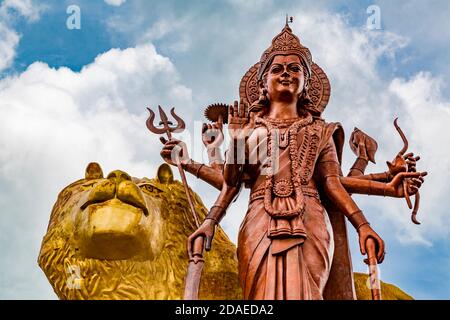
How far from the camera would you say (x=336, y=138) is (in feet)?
20.9

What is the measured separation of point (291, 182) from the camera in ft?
18.7

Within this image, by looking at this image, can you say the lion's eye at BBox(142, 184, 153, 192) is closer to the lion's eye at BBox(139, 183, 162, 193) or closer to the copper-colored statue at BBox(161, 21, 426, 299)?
the lion's eye at BBox(139, 183, 162, 193)

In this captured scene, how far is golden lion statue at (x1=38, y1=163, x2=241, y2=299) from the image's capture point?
5.90 meters

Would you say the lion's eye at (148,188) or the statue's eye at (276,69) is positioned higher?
the statue's eye at (276,69)

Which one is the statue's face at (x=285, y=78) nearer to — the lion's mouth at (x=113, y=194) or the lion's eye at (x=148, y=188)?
the lion's eye at (x=148, y=188)

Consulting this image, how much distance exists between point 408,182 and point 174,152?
1883 millimetres

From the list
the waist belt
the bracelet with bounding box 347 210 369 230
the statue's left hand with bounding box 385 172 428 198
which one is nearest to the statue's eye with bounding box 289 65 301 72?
the waist belt

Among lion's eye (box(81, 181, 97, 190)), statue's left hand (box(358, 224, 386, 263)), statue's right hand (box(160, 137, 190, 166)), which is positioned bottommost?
statue's left hand (box(358, 224, 386, 263))

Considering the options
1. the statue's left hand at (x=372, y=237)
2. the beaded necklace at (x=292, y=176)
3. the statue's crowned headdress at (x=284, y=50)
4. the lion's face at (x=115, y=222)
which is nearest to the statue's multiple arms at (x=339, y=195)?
the statue's left hand at (x=372, y=237)

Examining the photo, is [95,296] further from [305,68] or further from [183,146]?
[305,68]

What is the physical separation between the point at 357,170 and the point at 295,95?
847 mm

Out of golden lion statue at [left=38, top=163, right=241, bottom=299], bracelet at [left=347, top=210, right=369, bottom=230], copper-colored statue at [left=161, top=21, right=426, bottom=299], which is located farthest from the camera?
golden lion statue at [left=38, top=163, right=241, bottom=299]

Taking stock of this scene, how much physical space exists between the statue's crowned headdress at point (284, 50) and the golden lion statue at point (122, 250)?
1.37 meters

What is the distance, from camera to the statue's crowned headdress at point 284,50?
6417 millimetres
